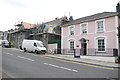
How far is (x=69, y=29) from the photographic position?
27.7m

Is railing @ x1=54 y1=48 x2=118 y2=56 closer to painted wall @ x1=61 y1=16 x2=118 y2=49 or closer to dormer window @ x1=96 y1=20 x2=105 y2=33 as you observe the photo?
painted wall @ x1=61 y1=16 x2=118 y2=49

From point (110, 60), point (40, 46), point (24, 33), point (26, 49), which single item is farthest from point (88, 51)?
point (24, 33)

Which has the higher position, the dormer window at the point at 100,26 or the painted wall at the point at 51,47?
the dormer window at the point at 100,26

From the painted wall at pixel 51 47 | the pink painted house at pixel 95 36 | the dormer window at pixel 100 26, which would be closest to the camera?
the pink painted house at pixel 95 36

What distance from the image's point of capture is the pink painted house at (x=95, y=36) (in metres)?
20.0

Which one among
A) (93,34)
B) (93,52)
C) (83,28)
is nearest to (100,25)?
(93,34)

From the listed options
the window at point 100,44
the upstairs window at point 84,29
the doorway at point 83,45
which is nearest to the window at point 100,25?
the window at point 100,44

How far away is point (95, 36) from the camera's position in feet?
73.7

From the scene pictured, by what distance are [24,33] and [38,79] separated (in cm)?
3934

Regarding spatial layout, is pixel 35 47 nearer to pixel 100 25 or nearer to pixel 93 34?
pixel 93 34

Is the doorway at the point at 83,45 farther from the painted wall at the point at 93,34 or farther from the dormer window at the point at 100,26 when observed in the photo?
the dormer window at the point at 100,26

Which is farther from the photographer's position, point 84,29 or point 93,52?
point 84,29

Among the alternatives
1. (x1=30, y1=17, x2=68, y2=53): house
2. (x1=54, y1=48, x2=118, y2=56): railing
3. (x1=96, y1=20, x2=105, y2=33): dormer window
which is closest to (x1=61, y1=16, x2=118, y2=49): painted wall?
(x1=96, y1=20, x2=105, y2=33): dormer window

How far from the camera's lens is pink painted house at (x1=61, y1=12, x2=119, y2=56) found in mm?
19969
